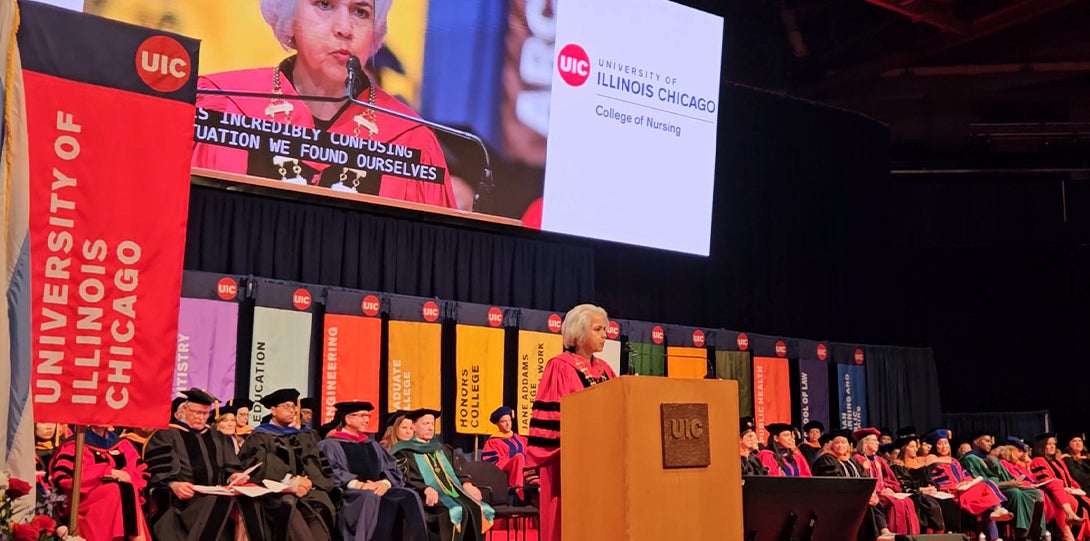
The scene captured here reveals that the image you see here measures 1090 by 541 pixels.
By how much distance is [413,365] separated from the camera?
10.3 meters

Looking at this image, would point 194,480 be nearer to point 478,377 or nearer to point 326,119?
point 326,119

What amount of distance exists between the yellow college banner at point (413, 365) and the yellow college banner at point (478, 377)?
276mm

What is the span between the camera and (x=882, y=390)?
47.4 feet

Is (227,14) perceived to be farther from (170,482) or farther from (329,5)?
(170,482)

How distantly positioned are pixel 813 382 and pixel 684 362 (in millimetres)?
2177

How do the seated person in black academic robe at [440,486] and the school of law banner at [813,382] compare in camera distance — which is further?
the school of law banner at [813,382]

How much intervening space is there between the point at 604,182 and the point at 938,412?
6.99m

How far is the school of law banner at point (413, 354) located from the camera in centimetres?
1020

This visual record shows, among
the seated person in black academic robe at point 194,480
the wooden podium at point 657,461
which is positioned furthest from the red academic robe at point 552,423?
the seated person in black academic robe at point 194,480

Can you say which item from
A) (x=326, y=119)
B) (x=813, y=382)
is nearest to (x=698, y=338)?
(x=813, y=382)

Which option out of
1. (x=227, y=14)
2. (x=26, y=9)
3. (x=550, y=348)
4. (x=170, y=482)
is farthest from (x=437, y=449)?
(x=26, y=9)

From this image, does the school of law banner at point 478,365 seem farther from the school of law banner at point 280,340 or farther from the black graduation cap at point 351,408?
the black graduation cap at point 351,408

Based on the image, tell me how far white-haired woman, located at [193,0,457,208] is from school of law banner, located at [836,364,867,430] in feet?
21.3

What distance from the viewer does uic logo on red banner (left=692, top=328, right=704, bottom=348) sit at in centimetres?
1256
